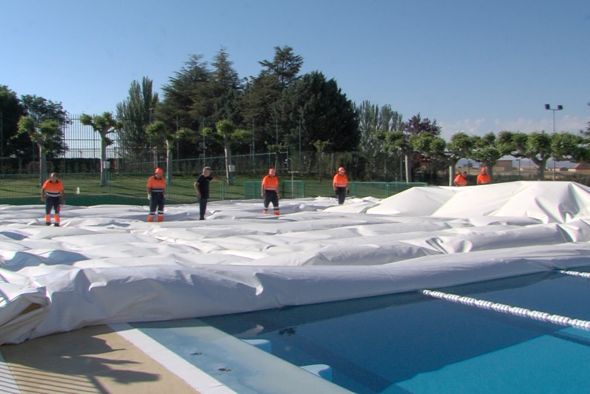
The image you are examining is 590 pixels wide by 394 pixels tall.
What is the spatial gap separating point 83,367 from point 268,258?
11.0ft

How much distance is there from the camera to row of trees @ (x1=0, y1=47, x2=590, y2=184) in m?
28.6

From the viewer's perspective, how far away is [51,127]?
2586cm

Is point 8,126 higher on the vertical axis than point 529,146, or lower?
higher

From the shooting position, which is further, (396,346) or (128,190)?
(128,190)

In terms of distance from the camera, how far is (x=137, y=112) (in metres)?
50.2

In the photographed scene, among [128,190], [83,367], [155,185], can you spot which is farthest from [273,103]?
[83,367]

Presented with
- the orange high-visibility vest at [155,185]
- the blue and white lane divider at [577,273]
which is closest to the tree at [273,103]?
the orange high-visibility vest at [155,185]

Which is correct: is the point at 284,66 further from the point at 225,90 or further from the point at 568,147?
the point at 568,147

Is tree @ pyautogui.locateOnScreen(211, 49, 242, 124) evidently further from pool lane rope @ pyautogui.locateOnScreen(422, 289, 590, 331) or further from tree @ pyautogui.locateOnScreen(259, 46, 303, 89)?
pool lane rope @ pyautogui.locateOnScreen(422, 289, 590, 331)

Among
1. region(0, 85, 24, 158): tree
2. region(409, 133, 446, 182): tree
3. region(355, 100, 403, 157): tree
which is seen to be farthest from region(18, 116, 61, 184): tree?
region(355, 100, 403, 157): tree

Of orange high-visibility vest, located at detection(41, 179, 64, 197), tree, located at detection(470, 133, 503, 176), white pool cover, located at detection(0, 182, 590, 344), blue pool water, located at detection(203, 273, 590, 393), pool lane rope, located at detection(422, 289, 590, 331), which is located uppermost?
tree, located at detection(470, 133, 503, 176)

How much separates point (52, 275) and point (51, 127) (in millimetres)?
23110

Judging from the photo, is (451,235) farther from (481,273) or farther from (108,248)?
(108,248)

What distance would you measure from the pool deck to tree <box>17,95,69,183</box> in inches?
890
